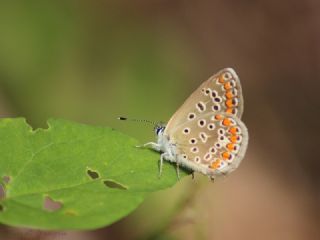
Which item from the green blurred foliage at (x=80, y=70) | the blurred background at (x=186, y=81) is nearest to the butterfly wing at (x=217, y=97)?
the blurred background at (x=186, y=81)

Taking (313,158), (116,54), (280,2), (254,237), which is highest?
(280,2)

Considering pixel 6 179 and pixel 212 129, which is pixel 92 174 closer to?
pixel 6 179

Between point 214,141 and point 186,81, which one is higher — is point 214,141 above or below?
above

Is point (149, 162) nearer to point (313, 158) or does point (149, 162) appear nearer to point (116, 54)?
point (116, 54)

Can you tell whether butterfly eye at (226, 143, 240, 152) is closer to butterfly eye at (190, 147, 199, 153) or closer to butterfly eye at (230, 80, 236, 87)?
butterfly eye at (190, 147, 199, 153)

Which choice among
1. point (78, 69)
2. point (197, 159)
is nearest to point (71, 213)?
point (197, 159)

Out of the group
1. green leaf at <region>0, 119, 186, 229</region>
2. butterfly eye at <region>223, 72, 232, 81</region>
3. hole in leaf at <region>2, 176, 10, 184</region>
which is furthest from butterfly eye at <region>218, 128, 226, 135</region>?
hole in leaf at <region>2, 176, 10, 184</region>

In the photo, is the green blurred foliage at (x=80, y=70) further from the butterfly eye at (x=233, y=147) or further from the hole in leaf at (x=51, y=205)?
Answer: the hole in leaf at (x=51, y=205)

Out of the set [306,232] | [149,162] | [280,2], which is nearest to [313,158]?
[306,232]
